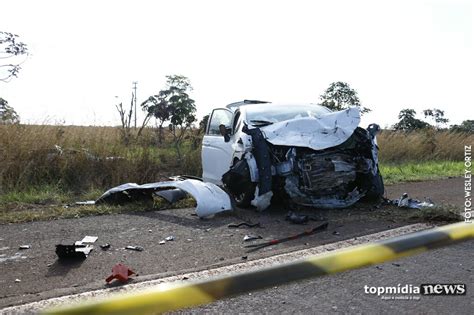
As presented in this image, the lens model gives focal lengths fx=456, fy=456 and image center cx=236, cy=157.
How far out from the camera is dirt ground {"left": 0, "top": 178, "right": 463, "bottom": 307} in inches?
147

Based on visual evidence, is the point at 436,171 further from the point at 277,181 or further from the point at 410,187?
the point at 277,181

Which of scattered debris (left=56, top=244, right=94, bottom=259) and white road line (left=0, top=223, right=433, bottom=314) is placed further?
scattered debris (left=56, top=244, right=94, bottom=259)

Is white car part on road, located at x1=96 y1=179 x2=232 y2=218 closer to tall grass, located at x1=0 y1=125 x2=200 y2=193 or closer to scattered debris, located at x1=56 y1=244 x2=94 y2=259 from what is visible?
tall grass, located at x1=0 y1=125 x2=200 y2=193

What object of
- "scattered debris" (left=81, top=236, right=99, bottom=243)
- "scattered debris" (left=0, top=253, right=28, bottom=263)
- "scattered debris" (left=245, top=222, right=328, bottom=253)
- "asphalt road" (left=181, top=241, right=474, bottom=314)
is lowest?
"asphalt road" (left=181, top=241, right=474, bottom=314)

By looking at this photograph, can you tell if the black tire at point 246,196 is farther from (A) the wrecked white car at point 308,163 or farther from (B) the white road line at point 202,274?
(B) the white road line at point 202,274

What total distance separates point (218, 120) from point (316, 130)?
2607 mm

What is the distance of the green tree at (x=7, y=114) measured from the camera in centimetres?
930

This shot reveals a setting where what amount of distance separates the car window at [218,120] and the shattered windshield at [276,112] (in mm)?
660

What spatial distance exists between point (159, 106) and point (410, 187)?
902 cm

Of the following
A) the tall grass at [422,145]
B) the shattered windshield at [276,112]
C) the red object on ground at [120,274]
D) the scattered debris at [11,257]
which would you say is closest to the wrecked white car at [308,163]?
the shattered windshield at [276,112]

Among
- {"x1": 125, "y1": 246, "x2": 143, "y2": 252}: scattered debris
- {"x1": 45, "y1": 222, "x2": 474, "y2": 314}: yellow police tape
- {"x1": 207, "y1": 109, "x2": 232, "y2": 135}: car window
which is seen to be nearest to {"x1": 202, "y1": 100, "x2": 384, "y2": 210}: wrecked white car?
{"x1": 207, "y1": 109, "x2": 232, "y2": 135}: car window

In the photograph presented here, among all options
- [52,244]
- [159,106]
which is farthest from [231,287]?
[159,106]

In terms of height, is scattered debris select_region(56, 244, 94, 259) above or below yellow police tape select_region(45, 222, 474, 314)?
below

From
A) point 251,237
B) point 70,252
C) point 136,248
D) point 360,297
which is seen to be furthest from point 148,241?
point 360,297
